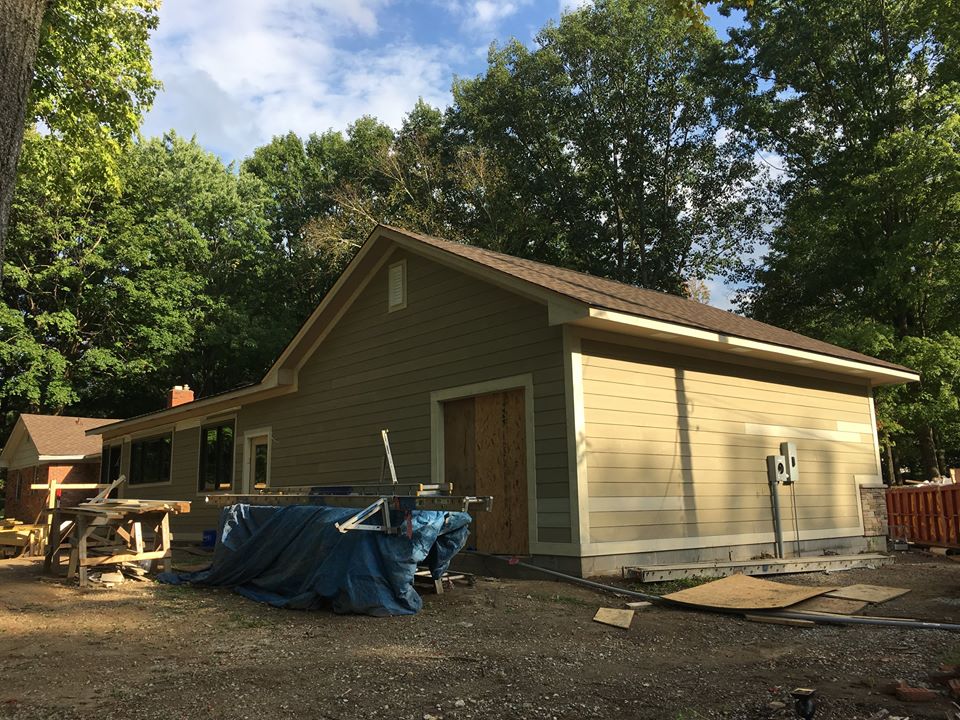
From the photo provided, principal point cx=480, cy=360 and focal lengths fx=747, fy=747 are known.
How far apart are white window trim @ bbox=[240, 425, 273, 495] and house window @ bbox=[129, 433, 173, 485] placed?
4.58 m

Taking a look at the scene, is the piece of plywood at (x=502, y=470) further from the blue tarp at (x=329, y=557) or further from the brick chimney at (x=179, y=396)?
the brick chimney at (x=179, y=396)

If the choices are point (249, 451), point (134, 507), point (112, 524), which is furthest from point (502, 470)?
point (249, 451)

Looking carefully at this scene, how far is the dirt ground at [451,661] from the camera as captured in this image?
172 inches

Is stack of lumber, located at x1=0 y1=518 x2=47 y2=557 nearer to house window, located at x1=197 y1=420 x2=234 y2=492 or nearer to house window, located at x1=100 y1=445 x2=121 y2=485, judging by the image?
house window, located at x1=197 y1=420 x2=234 y2=492

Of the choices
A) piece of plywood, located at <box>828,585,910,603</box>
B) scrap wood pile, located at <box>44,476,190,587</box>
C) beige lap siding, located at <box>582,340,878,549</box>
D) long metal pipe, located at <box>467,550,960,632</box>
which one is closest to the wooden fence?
beige lap siding, located at <box>582,340,878,549</box>

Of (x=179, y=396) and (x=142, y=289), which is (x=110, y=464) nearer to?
(x=179, y=396)

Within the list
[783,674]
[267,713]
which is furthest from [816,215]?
[267,713]

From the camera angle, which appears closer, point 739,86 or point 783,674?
point 783,674

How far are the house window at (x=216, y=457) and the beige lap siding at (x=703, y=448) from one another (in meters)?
10.6

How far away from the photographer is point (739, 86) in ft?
87.1

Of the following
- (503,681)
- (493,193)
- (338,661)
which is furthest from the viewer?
(493,193)

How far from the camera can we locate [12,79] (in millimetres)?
4562

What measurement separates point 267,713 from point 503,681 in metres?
1.54

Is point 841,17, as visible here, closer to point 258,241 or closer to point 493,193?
point 493,193
